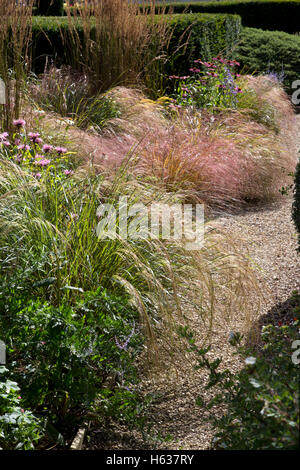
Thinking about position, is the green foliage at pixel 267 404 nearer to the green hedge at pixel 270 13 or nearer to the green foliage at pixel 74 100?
the green foliage at pixel 74 100

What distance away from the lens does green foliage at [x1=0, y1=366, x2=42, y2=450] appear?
1914mm

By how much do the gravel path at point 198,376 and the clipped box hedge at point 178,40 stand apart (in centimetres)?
351

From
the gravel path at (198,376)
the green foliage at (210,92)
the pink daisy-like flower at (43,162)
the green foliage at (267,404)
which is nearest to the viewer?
the green foliage at (267,404)

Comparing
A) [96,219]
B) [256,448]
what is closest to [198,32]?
[96,219]

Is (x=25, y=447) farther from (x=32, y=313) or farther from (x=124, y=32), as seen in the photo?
(x=124, y=32)

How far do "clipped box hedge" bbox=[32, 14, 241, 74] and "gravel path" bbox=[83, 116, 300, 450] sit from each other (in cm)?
351

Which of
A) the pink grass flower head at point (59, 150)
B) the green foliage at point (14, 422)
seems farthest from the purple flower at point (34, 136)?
the green foliage at point (14, 422)

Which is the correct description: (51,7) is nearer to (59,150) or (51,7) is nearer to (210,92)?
(210,92)

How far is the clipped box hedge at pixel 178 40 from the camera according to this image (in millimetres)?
7191

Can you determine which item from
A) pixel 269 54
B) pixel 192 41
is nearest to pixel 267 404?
pixel 192 41

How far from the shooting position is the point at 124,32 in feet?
20.3

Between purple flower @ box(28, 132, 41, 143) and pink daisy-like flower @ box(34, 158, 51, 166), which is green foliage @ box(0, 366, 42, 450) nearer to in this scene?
pink daisy-like flower @ box(34, 158, 51, 166)

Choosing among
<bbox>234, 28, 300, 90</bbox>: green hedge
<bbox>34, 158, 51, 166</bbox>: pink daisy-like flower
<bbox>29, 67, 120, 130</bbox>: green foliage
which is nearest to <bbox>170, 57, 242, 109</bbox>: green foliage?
<bbox>29, 67, 120, 130</bbox>: green foliage

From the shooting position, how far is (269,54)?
1019 cm
